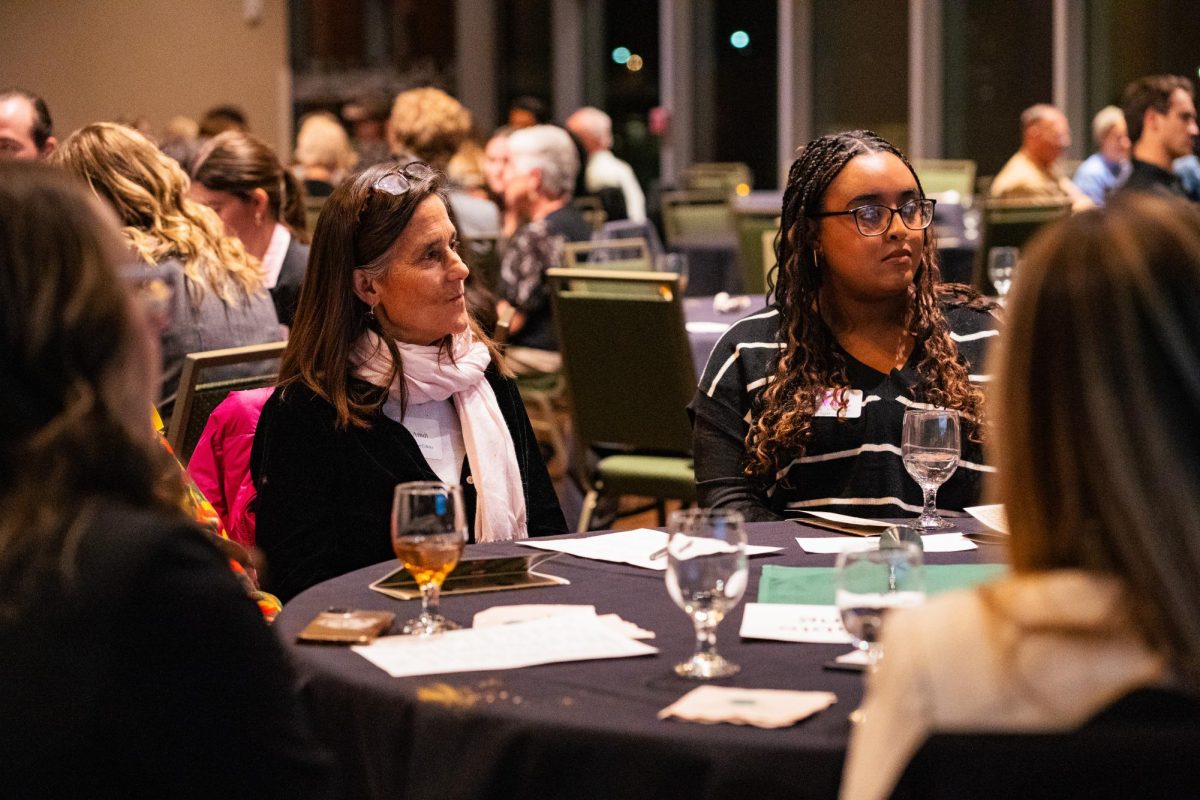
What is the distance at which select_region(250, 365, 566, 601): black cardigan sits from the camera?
2561 mm

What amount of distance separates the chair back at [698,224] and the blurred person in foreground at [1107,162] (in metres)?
2.00

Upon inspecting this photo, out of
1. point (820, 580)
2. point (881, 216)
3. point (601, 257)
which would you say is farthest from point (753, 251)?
point (820, 580)

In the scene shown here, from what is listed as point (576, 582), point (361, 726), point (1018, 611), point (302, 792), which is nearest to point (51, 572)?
point (302, 792)

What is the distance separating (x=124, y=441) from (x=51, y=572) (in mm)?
117

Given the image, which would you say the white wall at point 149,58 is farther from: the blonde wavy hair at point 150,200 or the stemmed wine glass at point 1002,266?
the blonde wavy hair at point 150,200

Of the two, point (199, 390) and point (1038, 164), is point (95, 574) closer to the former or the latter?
point (199, 390)

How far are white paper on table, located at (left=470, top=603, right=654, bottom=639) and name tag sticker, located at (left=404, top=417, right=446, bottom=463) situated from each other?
2.51 ft

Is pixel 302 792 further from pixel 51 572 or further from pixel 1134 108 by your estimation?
pixel 1134 108

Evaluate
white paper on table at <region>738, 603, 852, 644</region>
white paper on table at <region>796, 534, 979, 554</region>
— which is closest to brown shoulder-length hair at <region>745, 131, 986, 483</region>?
white paper on table at <region>796, 534, 979, 554</region>

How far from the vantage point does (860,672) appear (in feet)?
5.46

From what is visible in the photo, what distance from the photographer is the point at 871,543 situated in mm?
2273

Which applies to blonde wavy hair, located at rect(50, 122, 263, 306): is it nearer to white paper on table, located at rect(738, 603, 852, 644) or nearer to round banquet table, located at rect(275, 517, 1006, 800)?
round banquet table, located at rect(275, 517, 1006, 800)

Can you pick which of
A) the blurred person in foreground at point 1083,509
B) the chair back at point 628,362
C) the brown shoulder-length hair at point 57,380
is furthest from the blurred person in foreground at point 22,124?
the blurred person in foreground at point 1083,509

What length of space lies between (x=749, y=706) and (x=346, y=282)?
4.59 ft
